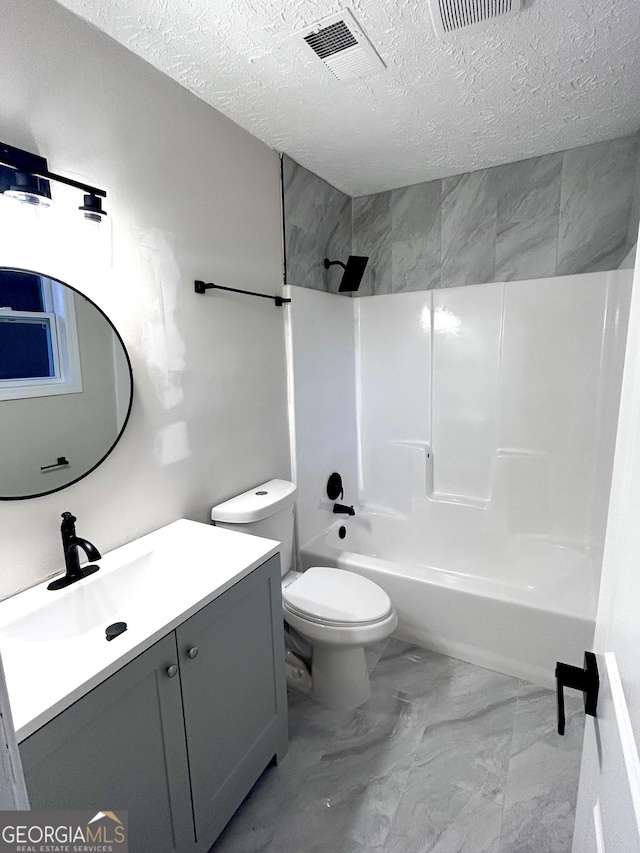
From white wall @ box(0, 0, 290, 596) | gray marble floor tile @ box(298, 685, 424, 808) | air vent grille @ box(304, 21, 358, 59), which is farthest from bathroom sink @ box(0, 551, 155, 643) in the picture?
air vent grille @ box(304, 21, 358, 59)

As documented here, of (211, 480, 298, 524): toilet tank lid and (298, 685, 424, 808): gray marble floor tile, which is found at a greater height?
(211, 480, 298, 524): toilet tank lid

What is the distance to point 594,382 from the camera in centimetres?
229

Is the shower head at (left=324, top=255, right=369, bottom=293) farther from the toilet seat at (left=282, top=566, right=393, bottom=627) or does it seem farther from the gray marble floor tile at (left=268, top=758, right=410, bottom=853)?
the gray marble floor tile at (left=268, top=758, right=410, bottom=853)

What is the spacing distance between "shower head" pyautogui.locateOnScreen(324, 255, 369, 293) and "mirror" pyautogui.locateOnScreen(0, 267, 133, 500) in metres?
1.52

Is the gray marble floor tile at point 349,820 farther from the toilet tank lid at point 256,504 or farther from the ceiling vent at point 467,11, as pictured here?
the ceiling vent at point 467,11

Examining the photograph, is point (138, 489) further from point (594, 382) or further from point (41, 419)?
point (594, 382)

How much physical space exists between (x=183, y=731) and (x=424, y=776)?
970mm

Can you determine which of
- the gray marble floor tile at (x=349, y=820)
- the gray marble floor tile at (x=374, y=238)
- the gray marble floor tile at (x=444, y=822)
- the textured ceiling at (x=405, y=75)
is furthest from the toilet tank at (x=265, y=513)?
the textured ceiling at (x=405, y=75)

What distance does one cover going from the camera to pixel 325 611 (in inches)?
69.4

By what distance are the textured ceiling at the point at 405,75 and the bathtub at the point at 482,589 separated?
79.8 inches

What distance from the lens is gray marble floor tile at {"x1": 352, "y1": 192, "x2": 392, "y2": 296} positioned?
2711 mm

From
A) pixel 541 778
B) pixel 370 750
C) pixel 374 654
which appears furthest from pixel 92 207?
pixel 541 778

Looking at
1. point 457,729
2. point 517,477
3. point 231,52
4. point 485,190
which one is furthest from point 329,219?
point 457,729

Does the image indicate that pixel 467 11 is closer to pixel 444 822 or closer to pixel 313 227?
pixel 313 227
